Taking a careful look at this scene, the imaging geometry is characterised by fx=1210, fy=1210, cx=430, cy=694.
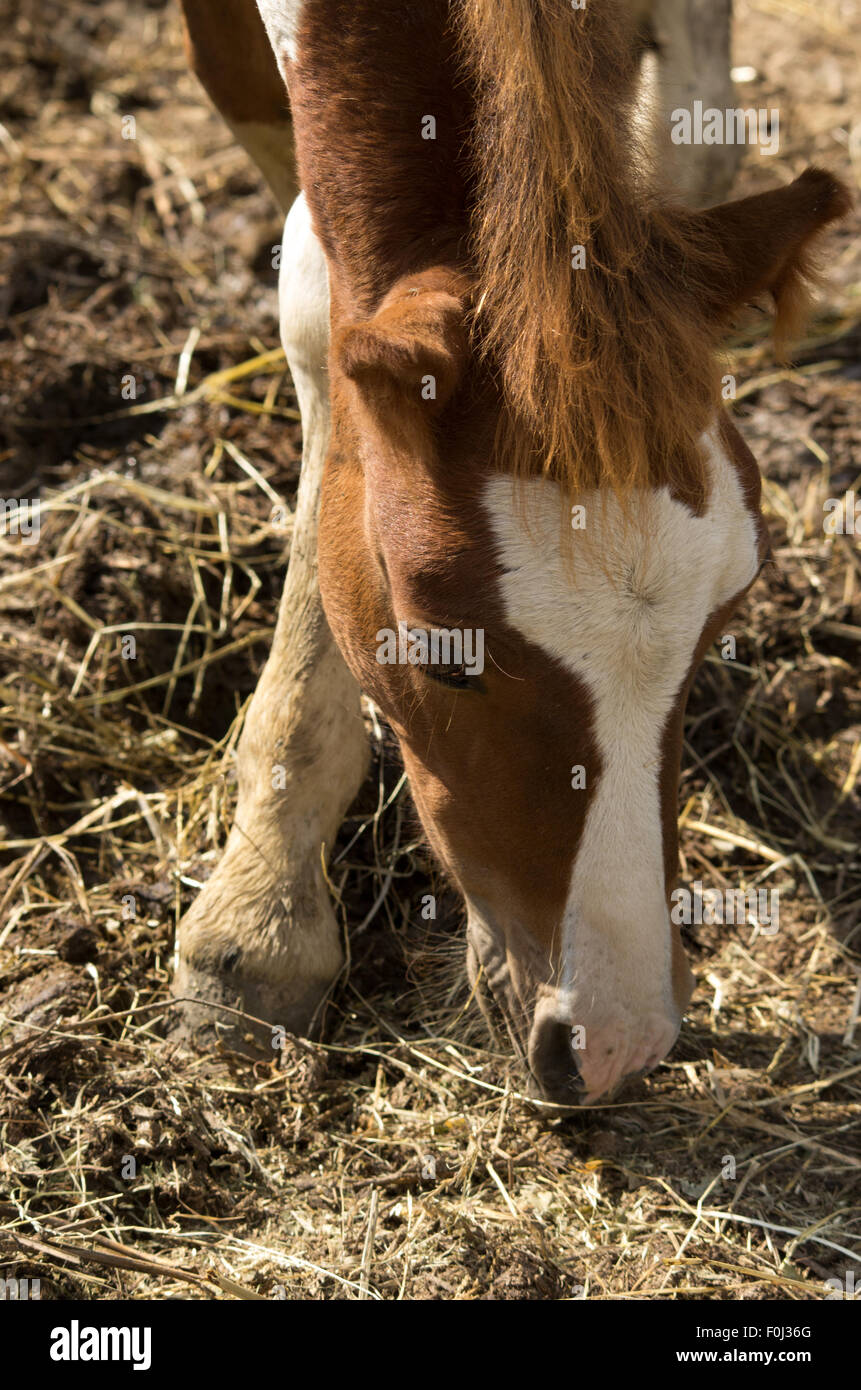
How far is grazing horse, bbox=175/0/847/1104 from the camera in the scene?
65.1 inches

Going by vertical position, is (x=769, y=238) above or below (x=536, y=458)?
above

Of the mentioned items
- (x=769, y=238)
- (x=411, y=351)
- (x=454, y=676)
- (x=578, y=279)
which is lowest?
(x=454, y=676)

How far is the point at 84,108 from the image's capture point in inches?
201

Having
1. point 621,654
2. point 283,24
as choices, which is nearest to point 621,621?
point 621,654

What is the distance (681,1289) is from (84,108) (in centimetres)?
500

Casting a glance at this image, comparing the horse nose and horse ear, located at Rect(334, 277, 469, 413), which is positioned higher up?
horse ear, located at Rect(334, 277, 469, 413)

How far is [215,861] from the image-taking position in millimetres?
2865

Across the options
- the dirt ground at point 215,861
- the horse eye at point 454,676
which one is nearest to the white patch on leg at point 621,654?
the horse eye at point 454,676

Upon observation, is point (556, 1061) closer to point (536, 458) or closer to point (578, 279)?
point (536, 458)

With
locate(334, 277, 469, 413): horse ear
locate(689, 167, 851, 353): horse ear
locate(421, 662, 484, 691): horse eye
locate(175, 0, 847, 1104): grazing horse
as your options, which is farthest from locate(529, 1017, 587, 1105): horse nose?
locate(689, 167, 851, 353): horse ear

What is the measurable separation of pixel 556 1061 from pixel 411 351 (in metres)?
1.15

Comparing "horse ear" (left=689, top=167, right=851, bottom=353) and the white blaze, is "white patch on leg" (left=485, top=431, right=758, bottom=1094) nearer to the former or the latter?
the white blaze

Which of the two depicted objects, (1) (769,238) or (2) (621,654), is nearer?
(2) (621,654)
